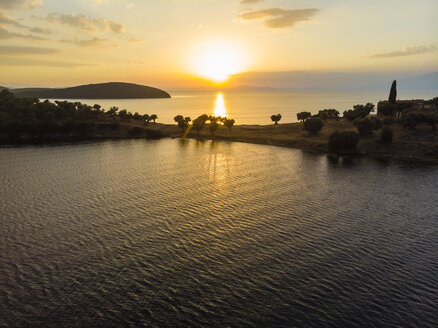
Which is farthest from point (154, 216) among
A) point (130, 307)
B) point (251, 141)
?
point (251, 141)

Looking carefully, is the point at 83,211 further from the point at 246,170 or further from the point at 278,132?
the point at 278,132

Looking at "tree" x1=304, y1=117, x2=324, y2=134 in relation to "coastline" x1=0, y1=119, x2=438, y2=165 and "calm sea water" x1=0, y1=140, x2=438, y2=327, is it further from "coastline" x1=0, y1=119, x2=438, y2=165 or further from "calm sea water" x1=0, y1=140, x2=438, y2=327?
"calm sea water" x1=0, y1=140, x2=438, y2=327

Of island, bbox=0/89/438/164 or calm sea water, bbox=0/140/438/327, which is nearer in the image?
calm sea water, bbox=0/140/438/327

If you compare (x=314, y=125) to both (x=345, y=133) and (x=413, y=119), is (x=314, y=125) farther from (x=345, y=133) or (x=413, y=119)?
(x=413, y=119)

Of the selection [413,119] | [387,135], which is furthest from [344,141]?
[413,119]

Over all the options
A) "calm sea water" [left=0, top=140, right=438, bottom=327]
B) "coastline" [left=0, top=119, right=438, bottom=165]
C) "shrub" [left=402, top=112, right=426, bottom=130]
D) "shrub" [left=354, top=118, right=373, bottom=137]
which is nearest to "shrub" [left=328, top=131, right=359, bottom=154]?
"coastline" [left=0, top=119, right=438, bottom=165]
